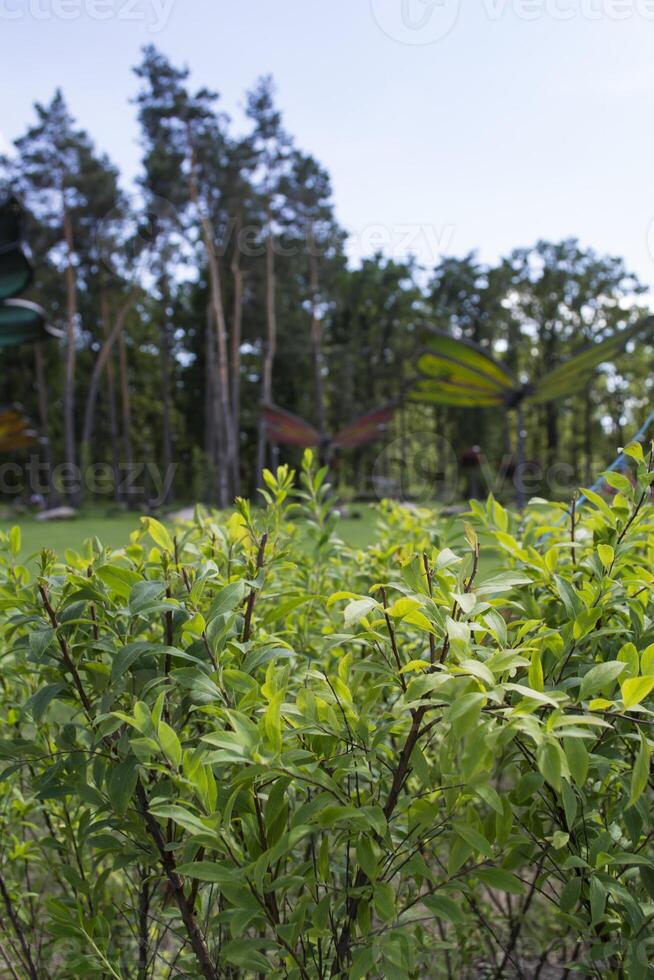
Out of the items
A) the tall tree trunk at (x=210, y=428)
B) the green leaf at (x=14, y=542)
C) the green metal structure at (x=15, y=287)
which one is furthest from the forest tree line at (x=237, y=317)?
the green leaf at (x=14, y=542)

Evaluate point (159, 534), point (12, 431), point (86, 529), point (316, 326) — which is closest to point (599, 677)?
point (159, 534)

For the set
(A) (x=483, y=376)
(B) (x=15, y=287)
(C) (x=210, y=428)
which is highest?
(B) (x=15, y=287)

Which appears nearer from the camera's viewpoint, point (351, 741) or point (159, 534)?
point (351, 741)

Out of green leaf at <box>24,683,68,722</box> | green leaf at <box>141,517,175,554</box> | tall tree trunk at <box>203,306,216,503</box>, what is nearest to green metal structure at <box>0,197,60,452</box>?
tall tree trunk at <box>203,306,216,503</box>

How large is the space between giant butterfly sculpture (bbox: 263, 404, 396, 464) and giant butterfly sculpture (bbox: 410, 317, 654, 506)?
409 centimetres

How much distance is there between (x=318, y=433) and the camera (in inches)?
883

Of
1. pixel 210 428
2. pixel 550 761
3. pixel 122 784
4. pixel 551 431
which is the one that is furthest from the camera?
pixel 551 431

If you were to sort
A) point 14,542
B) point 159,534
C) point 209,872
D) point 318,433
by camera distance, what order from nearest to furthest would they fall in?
1. point 209,872
2. point 159,534
3. point 14,542
4. point 318,433

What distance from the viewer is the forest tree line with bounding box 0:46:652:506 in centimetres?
2402

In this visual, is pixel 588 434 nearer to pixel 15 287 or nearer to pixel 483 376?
pixel 483 376

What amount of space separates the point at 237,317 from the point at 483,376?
11.8 m

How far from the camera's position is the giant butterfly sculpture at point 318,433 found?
2164 cm

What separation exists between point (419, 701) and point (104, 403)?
3687 cm

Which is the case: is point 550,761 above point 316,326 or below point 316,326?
below
